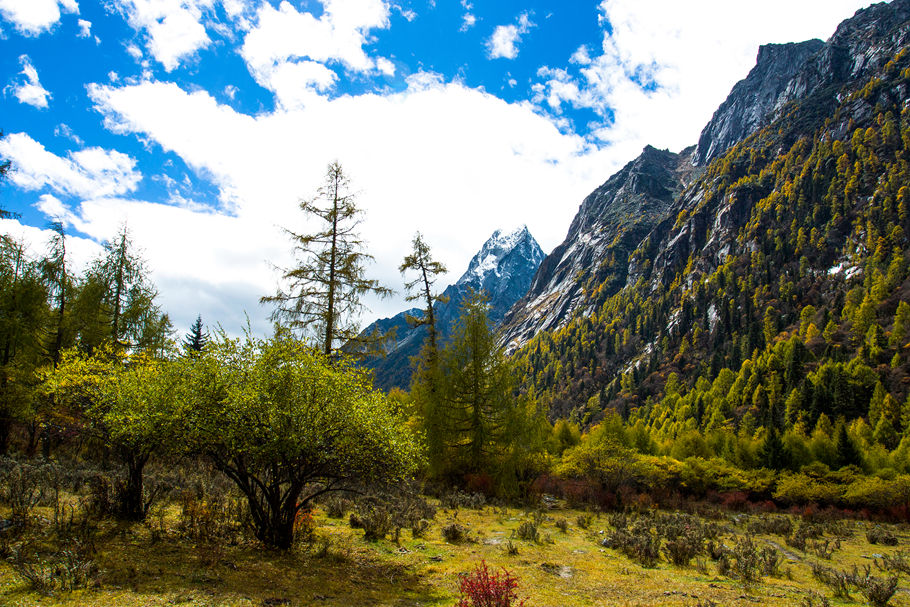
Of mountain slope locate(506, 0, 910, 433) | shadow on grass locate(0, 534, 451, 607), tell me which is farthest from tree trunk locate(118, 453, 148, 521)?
mountain slope locate(506, 0, 910, 433)

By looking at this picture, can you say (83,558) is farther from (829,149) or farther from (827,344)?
(829,149)

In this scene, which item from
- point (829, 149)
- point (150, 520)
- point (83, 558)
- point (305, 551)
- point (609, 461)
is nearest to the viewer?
point (83, 558)

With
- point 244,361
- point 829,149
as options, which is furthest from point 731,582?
point 829,149

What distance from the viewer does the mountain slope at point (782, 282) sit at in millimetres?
86188

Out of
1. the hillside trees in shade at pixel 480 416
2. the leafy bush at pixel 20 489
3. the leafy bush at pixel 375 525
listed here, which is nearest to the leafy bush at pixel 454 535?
the leafy bush at pixel 375 525

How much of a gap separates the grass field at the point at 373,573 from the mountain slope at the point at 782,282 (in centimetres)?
6633

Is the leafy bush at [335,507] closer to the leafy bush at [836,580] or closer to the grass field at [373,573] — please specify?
the grass field at [373,573]

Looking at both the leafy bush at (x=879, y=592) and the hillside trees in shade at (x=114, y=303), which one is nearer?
the leafy bush at (x=879, y=592)

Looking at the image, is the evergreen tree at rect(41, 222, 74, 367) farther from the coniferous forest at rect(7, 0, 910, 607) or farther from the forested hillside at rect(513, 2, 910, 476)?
the forested hillside at rect(513, 2, 910, 476)

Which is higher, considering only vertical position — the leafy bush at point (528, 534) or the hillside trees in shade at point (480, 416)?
the hillside trees in shade at point (480, 416)

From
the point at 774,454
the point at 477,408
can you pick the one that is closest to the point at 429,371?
the point at 477,408

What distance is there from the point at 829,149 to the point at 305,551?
19740cm

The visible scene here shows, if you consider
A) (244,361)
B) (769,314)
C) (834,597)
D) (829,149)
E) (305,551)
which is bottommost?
(834,597)

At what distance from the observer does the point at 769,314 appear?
115m
